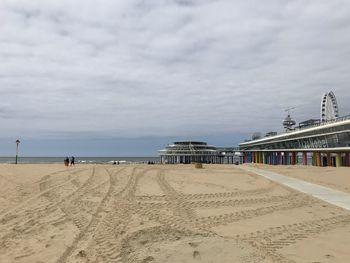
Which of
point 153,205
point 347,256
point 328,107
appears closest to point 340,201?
point 153,205

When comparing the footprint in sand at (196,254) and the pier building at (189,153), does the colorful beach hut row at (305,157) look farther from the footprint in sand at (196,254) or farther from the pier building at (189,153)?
the footprint in sand at (196,254)

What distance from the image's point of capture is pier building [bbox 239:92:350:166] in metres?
48.8

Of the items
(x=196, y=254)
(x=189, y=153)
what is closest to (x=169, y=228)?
(x=196, y=254)

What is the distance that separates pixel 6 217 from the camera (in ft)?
34.9

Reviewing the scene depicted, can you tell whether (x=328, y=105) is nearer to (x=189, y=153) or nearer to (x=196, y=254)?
(x=189, y=153)

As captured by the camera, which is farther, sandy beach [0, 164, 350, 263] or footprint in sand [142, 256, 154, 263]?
sandy beach [0, 164, 350, 263]

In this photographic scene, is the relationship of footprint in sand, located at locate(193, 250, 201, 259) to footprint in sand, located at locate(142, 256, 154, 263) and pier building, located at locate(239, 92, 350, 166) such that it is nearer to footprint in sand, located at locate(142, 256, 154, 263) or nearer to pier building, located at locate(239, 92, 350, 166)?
footprint in sand, located at locate(142, 256, 154, 263)

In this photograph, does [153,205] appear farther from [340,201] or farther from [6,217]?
[340,201]

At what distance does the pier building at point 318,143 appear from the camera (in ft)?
160

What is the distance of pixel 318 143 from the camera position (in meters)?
57.5

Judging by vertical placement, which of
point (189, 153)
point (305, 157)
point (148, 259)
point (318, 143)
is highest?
point (189, 153)

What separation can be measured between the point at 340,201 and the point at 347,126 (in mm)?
34862

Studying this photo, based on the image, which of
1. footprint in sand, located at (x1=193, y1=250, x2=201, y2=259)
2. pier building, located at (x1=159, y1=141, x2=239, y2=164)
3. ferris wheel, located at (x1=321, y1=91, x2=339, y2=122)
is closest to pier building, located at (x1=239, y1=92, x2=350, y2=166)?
ferris wheel, located at (x1=321, y1=91, x2=339, y2=122)

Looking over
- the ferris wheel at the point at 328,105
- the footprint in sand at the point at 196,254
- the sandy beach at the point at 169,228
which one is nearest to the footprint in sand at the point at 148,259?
the sandy beach at the point at 169,228
